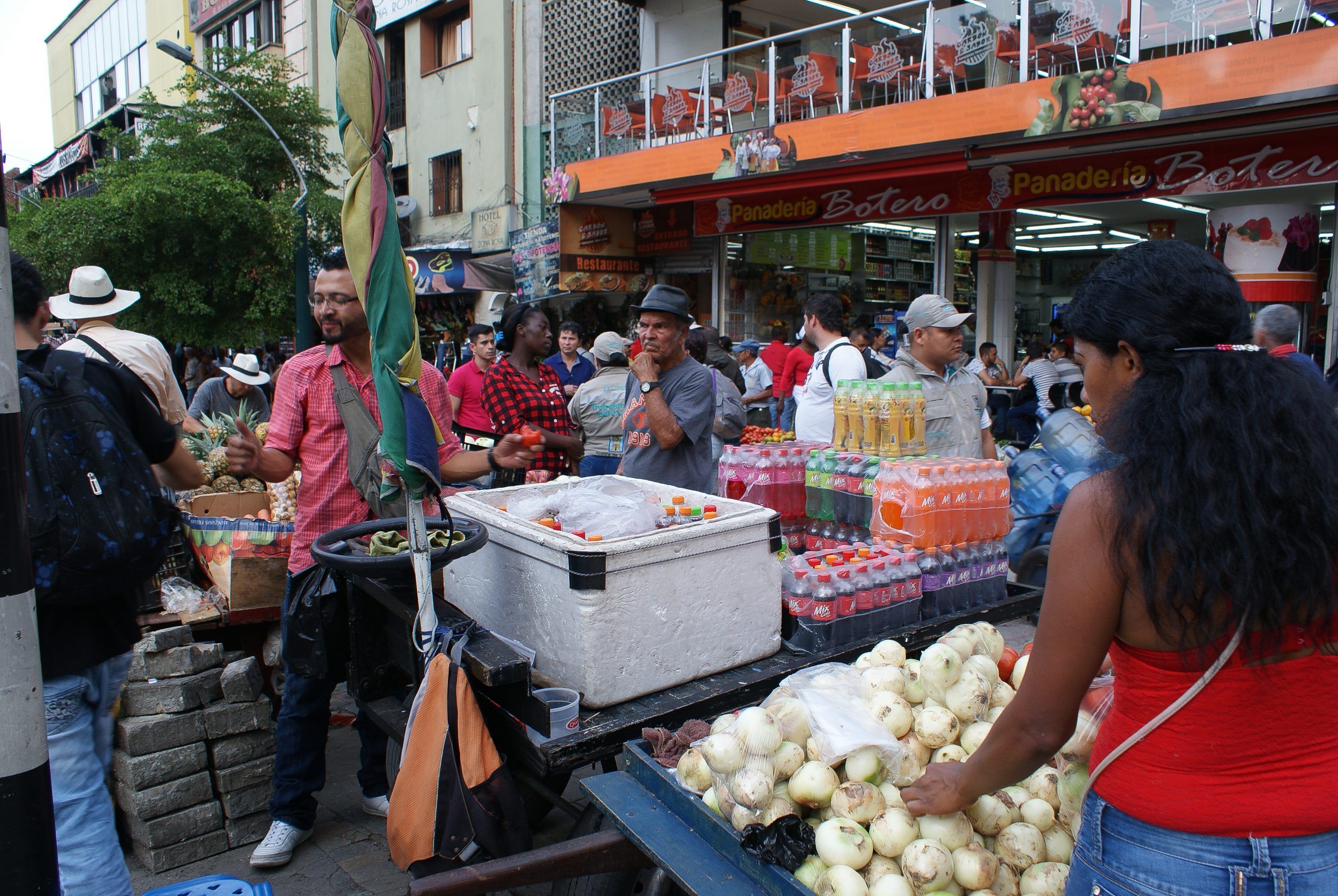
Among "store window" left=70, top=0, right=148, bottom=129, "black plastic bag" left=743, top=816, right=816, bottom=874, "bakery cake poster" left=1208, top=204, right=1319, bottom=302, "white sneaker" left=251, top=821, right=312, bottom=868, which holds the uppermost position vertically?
"store window" left=70, top=0, right=148, bottom=129

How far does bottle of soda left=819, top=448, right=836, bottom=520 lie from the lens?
12.5 ft

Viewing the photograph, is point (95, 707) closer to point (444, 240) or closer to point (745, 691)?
point (745, 691)

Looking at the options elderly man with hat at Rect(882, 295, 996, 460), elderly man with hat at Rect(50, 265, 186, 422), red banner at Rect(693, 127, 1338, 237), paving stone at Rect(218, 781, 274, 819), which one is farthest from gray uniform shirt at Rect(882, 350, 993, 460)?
red banner at Rect(693, 127, 1338, 237)

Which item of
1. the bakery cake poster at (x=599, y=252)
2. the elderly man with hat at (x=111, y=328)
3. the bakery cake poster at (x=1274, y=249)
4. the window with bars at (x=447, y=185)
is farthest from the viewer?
the window with bars at (x=447, y=185)

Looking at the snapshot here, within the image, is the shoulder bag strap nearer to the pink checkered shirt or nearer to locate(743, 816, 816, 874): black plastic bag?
locate(743, 816, 816, 874): black plastic bag

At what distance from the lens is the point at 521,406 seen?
5762 millimetres

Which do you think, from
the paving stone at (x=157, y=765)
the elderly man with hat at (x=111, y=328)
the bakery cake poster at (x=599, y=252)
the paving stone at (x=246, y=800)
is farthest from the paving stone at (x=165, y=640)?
the bakery cake poster at (x=599, y=252)

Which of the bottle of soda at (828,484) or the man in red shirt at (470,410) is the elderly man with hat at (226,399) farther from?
the bottle of soda at (828,484)

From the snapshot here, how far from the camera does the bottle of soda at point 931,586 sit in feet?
10.6

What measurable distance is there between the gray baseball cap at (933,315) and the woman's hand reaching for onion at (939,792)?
304cm

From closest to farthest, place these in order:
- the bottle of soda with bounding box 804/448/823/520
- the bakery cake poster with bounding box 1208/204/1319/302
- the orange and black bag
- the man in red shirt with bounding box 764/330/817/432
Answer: the orange and black bag < the bottle of soda with bounding box 804/448/823/520 < the bakery cake poster with bounding box 1208/204/1319/302 < the man in red shirt with bounding box 764/330/817/432

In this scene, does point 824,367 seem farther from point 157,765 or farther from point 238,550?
point 157,765

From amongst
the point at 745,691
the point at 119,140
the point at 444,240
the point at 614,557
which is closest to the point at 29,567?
the point at 614,557

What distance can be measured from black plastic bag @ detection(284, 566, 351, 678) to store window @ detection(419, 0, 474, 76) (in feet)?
60.8
